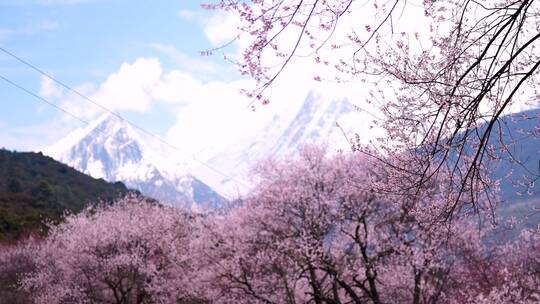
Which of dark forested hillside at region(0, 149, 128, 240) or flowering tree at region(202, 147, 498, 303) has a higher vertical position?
dark forested hillside at region(0, 149, 128, 240)

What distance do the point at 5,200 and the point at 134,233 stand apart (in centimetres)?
4824

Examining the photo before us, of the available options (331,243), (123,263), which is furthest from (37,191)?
(331,243)

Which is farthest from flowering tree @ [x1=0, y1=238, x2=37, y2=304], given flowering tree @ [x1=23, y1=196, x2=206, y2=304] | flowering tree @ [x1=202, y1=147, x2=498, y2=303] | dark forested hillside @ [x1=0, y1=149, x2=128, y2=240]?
flowering tree @ [x1=202, y1=147, x2=498, y2=303]

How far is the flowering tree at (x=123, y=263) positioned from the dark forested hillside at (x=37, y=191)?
8.39 meters

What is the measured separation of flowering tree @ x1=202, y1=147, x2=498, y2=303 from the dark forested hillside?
17.0 meters

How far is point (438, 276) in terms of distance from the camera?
21.5 m

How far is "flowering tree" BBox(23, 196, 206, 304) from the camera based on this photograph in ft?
87.8

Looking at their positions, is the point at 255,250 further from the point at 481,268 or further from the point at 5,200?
the point at 5,200

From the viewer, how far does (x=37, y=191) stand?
7756cm

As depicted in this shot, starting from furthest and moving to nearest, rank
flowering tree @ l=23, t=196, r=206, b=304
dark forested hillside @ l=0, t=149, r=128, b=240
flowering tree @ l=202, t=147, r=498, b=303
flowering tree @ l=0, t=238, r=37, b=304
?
dark forested hillside @ l=0, t=149, r=128, b=240 → flowering tree @ l=0, t=238, r=37, b=304 → flowering tree @ l=23, t=196, r=206, b=304 → flowering tree @ l=202, t=147, r=498, b=303

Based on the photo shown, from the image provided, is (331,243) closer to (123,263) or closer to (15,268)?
(123,263)

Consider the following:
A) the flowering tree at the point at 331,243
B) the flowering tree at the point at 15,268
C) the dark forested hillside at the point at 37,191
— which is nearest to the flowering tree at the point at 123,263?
the flowering tree at the point at 15,268

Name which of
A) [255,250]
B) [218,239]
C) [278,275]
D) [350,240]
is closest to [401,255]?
[350,240]

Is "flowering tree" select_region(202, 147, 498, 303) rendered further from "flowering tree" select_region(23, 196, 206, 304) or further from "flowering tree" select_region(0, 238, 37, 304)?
"flowering tree" select_region(0, 238, 37, 304)
